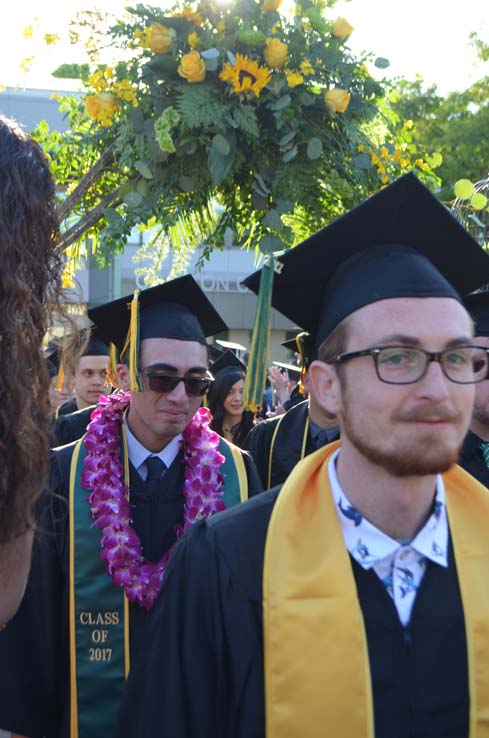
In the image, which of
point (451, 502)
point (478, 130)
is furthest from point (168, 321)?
point (478, 130)

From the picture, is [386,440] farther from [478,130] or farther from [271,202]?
[478,130]

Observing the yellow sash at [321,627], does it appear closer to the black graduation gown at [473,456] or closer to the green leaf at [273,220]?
the black graduation gown at [473,456]

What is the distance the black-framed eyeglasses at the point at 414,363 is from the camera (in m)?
2.07

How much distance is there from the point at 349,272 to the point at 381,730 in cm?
120

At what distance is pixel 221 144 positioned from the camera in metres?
3.54

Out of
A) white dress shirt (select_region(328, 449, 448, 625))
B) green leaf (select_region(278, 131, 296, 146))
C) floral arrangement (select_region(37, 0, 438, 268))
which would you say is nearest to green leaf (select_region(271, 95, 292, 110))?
floral arrangement (select_region(37, 0, 438, 268))

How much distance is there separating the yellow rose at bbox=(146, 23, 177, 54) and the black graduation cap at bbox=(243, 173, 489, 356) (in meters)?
1.53

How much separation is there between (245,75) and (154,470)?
176cm

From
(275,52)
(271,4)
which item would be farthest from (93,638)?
(271,4)

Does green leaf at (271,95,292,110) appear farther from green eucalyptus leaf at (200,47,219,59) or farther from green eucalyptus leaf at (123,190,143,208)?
green eucalyptus leaf at (123,190,143,208)

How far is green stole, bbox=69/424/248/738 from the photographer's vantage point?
3273 mm

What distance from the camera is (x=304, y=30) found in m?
3.73

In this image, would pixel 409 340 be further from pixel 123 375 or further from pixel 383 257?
pixel 123 375

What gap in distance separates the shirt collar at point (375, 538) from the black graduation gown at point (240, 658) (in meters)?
0.05
